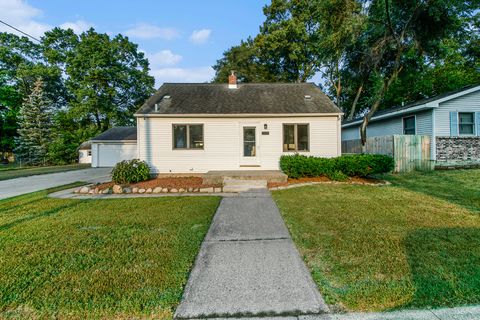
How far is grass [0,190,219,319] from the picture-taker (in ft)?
7.50

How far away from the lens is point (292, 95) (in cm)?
1275

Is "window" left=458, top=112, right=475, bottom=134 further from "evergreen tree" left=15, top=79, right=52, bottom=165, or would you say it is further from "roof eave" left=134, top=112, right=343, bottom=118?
"evergreen tree" left=15, top=79, right=52, bottom=165

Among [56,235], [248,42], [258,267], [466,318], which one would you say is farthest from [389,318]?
[248,42]

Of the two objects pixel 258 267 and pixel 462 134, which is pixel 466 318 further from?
pixel 462 134

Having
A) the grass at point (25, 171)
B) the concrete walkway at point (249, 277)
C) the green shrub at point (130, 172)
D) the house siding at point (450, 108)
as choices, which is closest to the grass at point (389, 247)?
the concrete walkway at point (249, 277)

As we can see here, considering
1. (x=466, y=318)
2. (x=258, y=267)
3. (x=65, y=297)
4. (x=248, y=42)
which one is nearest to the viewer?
(x=466, y=318)

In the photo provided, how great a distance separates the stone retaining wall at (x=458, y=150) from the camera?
12109mm

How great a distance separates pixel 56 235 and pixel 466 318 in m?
5.61

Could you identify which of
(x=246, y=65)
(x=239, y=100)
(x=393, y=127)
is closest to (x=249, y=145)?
(x=239, y=100)

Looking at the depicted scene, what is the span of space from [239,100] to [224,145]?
2661 millimetres

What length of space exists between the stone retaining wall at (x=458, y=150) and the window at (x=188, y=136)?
471 inches

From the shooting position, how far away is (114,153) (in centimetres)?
2239

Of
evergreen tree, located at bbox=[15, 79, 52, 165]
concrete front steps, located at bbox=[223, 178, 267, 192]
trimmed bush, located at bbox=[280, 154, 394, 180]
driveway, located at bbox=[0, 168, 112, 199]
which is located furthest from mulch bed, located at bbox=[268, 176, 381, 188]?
evergreen tree, located at bbox=[15, 79, 52, 165]

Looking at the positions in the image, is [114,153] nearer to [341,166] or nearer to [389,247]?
[341,166]
